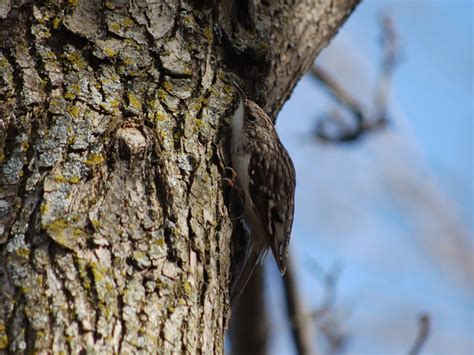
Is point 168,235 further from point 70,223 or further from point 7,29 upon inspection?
point 7,29

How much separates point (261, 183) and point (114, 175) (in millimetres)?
1239

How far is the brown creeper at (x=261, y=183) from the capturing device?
2365 millimetres

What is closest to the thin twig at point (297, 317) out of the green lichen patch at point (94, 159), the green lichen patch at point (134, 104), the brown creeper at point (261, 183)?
the brown creeper at point (261, 183)

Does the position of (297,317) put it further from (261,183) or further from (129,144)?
(129,144)

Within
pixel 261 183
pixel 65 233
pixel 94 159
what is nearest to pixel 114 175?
pixel 94 159

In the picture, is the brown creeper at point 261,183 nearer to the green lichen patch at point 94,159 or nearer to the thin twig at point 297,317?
the thin twig at point 297,317

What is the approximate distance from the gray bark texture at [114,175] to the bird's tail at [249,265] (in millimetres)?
458

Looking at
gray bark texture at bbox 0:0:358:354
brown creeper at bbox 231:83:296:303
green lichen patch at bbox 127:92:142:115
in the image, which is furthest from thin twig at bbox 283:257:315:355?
green lichen patch at bbox 127:92:142:115

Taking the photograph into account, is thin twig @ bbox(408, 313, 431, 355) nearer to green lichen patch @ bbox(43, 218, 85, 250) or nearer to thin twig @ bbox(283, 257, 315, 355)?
thin twig @ bbox(283, 257, 315, 355)

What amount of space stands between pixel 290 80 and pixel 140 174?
3.11 ft

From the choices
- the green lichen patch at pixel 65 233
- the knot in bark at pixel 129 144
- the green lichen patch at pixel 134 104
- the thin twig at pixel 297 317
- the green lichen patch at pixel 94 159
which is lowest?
the green lichen patch at pixel 65 233

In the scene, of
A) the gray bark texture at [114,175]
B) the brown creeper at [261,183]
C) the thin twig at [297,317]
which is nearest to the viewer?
the gray bark texture at [114,175]

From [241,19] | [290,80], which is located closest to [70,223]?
[241,19]

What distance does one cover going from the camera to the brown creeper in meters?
2.37
